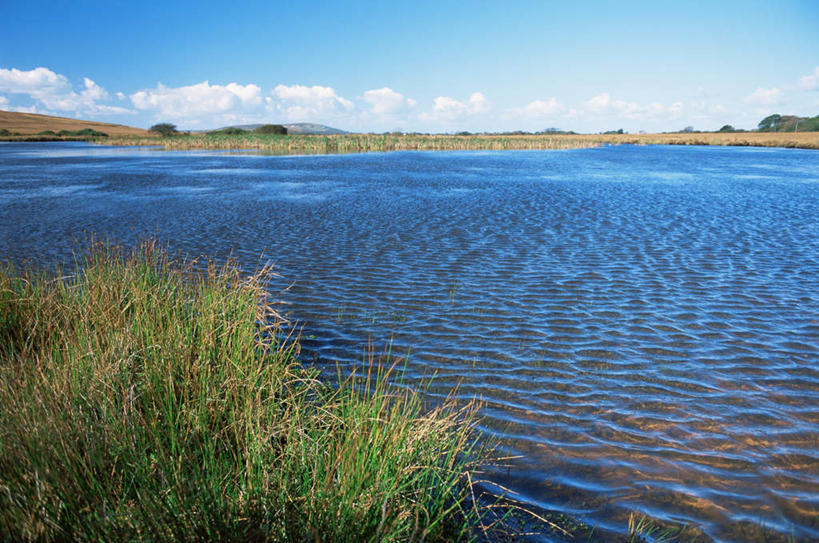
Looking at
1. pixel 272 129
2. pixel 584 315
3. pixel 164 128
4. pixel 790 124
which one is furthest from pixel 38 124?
pixel 790 124

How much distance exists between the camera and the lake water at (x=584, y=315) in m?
3.98

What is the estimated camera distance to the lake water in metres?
3.98

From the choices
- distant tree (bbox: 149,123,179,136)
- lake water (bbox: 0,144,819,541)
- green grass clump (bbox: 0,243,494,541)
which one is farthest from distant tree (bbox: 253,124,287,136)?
green grass clump (bbox: 0,243,494,541)

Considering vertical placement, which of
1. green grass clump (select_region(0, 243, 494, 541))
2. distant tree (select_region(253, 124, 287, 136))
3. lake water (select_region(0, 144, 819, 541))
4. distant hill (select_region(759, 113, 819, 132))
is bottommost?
lake water (select_region(0, 144, 819, 541))

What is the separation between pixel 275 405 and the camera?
12.1 ft

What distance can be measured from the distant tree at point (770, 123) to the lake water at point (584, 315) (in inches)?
5853

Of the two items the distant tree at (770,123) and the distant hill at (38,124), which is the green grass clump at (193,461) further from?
the distant tree at (770,123)

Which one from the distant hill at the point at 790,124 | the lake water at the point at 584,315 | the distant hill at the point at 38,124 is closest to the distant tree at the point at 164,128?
the distant hill at the point at 38,124

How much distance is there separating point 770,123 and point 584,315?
589ft

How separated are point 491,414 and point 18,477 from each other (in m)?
3.54

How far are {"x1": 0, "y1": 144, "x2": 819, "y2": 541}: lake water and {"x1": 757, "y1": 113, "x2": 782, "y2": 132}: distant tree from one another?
149m

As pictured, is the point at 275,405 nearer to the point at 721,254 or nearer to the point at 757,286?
the point at 757,286

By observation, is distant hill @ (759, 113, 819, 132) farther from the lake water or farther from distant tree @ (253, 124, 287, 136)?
the lake water

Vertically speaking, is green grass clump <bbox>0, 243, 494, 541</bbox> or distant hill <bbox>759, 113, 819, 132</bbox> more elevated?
distant hill <bbox>759, 113, 819, 132</bbox>
